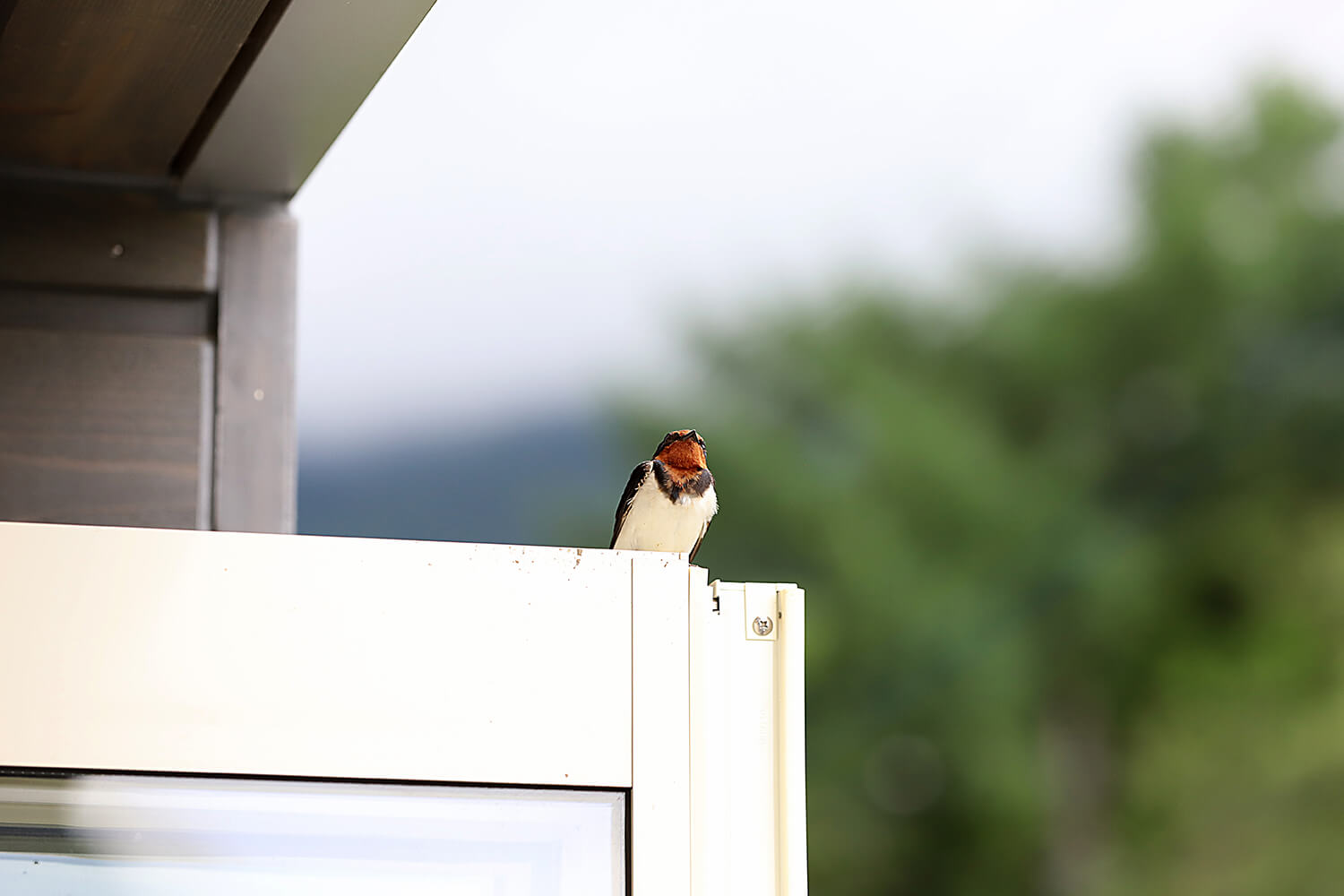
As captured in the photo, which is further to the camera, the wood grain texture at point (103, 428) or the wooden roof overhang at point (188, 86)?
the wood grain texture at point (103, 428)

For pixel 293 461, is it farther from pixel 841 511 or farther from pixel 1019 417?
pixel 1019 417

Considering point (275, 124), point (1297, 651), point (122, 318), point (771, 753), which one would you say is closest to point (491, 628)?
point (771, 753)

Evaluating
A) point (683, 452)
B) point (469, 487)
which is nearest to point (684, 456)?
point (683, 452)

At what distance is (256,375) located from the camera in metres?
1.51

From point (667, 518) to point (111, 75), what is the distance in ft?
1.80

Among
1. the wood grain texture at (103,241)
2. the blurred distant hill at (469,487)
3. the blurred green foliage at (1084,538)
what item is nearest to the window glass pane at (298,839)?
the wood grain texture at (103,241)

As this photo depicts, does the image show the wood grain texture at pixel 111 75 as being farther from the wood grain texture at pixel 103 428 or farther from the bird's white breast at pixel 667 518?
the bird's white breast at pixel 667 518

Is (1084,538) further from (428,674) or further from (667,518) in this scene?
(428,674)

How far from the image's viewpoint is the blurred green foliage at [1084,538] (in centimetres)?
769

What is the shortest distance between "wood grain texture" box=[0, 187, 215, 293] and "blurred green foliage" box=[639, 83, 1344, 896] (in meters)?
6.45

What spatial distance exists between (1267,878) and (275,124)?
692 cm

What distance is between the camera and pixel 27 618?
82 cm

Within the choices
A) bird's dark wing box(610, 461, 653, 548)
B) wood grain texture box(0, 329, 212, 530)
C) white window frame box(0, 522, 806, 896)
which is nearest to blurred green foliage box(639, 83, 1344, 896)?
bird's dark wing box(610, 461, 653, 548)

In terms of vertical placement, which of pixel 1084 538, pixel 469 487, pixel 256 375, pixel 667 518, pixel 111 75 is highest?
pixel 469 487
